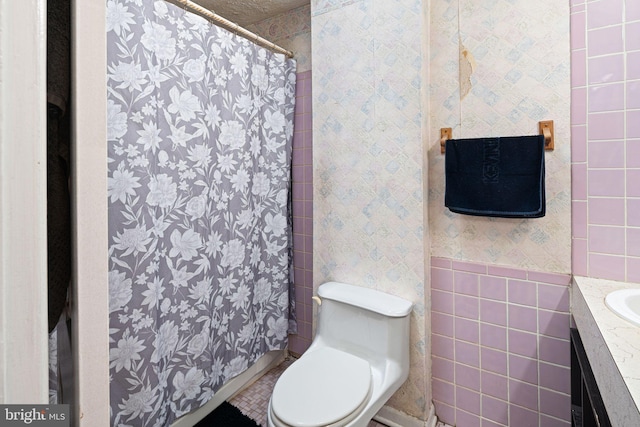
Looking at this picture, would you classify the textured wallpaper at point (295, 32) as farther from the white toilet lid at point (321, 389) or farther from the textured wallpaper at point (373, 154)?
the white toilet lid at point (321, 389)

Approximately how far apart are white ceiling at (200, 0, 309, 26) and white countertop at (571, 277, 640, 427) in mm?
2103

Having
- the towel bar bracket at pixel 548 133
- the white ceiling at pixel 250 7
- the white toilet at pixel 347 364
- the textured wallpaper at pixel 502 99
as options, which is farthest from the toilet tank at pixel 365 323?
the white ceiling at pixel 250 7

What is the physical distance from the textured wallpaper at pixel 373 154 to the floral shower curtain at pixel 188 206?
34 cm

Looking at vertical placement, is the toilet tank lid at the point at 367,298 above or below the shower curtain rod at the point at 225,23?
below

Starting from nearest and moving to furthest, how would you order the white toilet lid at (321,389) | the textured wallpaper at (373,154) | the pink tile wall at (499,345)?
the white toilet lid at (321,389) → the pink tile wall at (499,345) → the textured wallpaper at (373,154)

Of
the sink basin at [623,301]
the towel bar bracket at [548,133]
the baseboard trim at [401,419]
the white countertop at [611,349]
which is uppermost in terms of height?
the towel bar bracket at [548,133]

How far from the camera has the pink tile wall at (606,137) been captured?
118 cm

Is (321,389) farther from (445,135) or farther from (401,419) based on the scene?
(445,135)

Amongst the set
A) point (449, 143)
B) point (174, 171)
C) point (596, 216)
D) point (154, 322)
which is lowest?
point (154, 322)

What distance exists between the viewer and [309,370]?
4.36 ft

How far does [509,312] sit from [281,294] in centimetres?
124

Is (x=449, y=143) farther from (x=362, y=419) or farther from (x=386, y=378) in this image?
(x=362, y=419)

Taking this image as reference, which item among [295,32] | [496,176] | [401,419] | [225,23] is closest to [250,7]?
[295,32]

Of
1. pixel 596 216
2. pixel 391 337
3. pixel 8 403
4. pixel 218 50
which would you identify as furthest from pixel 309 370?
pixel 218 50
